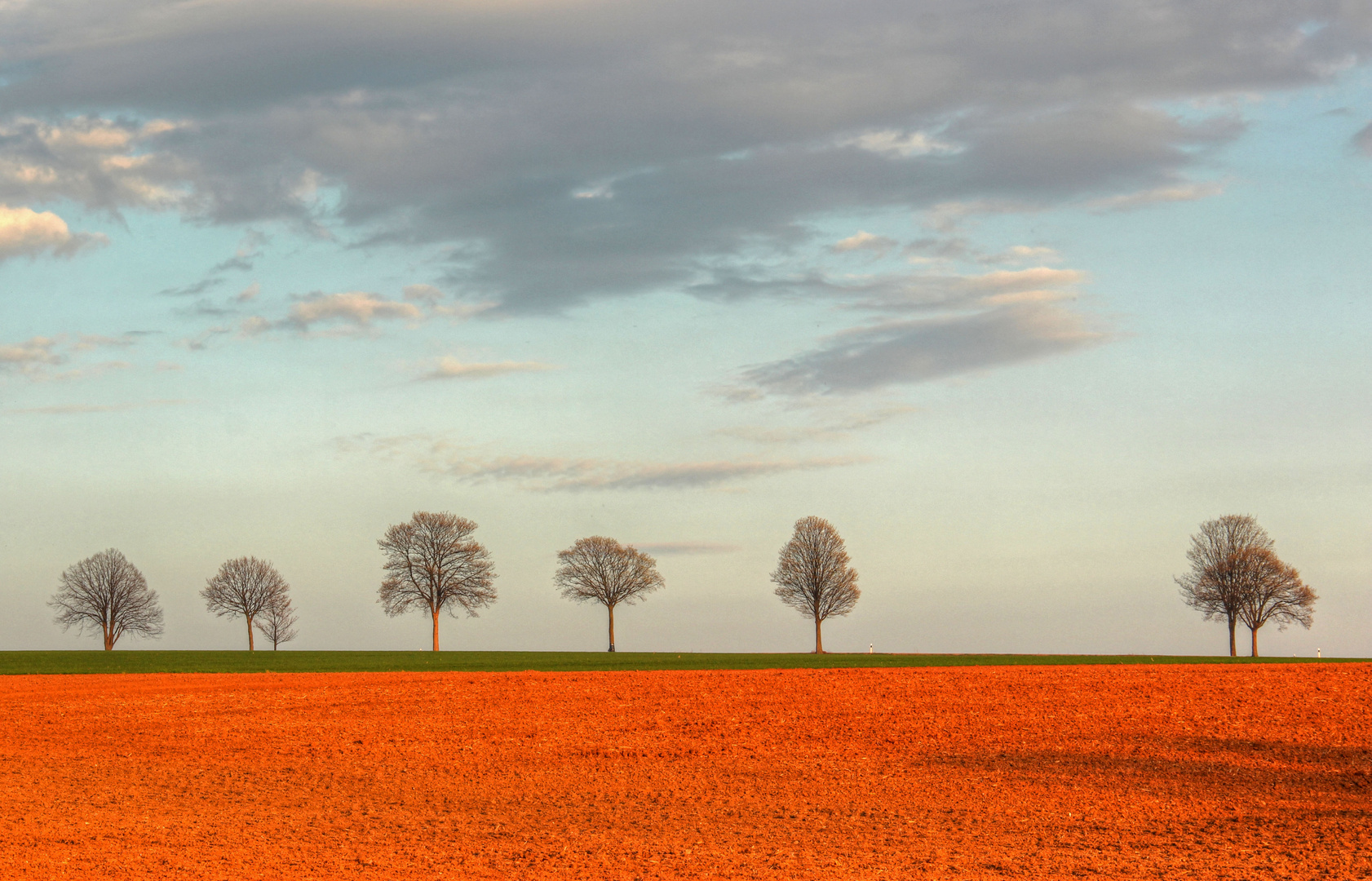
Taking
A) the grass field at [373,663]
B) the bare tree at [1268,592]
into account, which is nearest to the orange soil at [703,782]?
the grass field at [373,663]

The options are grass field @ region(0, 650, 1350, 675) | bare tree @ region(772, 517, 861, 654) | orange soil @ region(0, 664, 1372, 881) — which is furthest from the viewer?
bare tree @ region(772, 517, 861, 654)

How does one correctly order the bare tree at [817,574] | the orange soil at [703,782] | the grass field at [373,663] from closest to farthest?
the orange soil at [703,782], the grass field at [373,663], the bare tree at [817,574]

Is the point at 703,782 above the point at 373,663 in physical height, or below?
above

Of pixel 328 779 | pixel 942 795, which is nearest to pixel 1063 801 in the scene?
pixel 942 795

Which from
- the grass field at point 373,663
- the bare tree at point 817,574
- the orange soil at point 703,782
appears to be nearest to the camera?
the orange soil at point 703,782

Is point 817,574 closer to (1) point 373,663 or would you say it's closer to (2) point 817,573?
(2) point 817,573

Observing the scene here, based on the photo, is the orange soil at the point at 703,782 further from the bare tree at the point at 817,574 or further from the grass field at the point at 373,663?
the bare tree at the point at 817,574

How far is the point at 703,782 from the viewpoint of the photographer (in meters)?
15.0

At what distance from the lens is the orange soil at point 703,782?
10.6 meters

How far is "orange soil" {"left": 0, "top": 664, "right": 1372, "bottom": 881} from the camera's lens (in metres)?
10.6

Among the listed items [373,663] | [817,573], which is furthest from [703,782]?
[817,573]

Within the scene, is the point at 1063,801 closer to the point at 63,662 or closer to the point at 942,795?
the point at 942,795

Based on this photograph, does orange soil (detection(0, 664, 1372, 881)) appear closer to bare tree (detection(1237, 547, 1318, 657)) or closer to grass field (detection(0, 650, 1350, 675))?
grass field (detection(0, 650, 1350, 675))

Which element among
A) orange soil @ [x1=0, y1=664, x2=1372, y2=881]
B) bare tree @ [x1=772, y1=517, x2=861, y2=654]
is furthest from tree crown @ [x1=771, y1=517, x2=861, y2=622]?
orange soil @ [x1=0, y1=664, x2=1372, y2=881]
